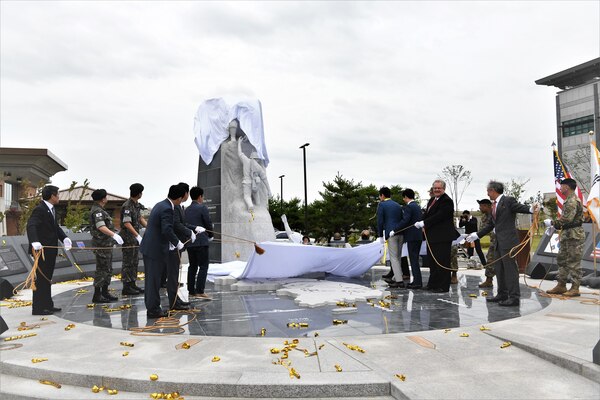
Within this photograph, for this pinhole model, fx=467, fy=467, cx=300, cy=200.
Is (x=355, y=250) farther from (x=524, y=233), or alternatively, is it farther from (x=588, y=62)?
(x=588, y=62)

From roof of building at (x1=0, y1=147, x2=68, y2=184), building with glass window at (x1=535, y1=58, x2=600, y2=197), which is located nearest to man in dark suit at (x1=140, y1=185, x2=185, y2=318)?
roof of building at (x1=0, y1=147, x2=68, y2=184)

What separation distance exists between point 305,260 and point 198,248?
91.3 inches

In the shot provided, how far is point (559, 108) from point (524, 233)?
56115mm

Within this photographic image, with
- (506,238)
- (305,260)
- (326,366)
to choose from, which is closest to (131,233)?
(305,260)

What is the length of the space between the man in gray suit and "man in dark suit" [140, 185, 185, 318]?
4.61 metres

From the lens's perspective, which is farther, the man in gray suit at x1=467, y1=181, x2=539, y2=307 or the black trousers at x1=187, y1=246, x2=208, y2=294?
the black trousers at x1=187, y1=246, x2=208, y2=294

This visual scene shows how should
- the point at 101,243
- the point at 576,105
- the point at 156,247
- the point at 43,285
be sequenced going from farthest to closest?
the point at 576,105 → the point at 101,243 → the point at 43,285 → the point at 156,247

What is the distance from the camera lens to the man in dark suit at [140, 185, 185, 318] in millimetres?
6145

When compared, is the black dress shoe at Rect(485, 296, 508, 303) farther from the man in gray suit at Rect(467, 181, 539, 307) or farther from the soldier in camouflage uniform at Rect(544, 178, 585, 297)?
the soldier in camouflage uniform at Rect(544, 178, 585, 297)

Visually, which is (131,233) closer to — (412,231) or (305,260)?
(305,260)

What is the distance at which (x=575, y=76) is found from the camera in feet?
184

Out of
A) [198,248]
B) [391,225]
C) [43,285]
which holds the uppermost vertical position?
[391,225]

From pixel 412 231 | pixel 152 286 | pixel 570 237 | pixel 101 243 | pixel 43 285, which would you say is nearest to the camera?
pixel 152 286

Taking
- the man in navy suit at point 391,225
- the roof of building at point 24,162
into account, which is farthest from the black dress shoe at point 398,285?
the roof of building at point 24,162
